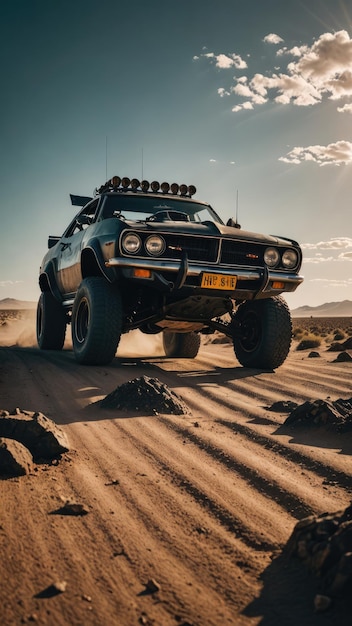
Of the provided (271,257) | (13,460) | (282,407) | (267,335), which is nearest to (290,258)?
(271,257)

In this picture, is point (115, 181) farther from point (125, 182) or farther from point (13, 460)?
point (13, 460)

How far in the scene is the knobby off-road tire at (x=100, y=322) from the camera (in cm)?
611

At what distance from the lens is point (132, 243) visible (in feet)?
19.2

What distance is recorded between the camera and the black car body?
5902 mm

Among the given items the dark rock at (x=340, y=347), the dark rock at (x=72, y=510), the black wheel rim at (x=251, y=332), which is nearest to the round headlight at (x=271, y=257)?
the black wheel rim at (x=251, y=332)

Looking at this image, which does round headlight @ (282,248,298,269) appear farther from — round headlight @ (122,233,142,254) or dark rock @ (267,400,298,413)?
dark rock @ (267,400,298,413)

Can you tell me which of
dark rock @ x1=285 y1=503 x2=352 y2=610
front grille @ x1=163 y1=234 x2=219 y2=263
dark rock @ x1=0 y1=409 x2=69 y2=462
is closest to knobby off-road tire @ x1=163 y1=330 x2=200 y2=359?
front grille @ x1=163 y1=234 x2=219 y2=263

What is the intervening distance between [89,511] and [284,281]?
465 cm

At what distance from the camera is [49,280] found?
917 cm

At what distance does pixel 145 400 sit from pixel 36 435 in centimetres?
136

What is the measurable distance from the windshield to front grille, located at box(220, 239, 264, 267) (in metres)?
0.91

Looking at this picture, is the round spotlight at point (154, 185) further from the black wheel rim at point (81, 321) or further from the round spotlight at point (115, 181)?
the black wheel rim at point (81, 321)

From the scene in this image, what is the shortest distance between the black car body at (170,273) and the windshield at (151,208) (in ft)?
0.04

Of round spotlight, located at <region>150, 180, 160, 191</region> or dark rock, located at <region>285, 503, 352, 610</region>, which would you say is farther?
round spotlight, located at <region>150, 180, 160, 191</region>
